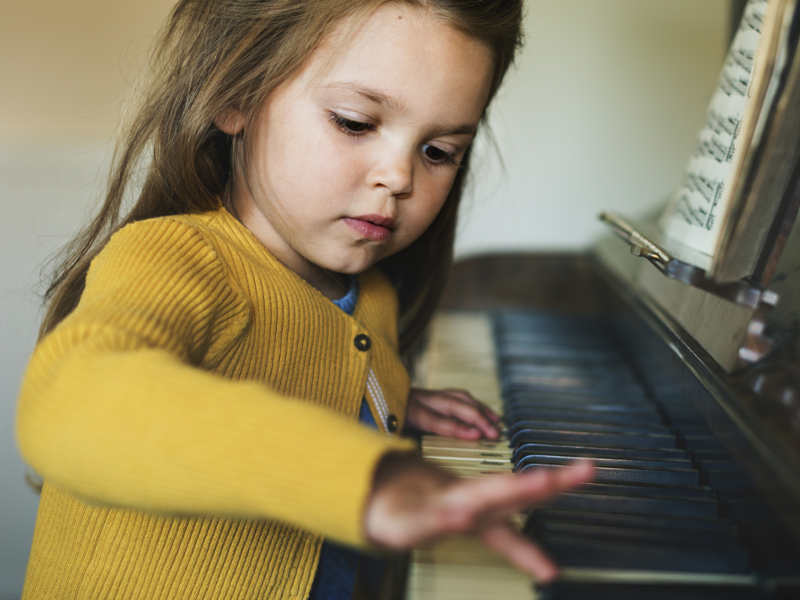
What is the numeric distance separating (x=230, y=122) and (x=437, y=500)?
658mm

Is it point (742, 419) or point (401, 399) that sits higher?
point (742, 419)

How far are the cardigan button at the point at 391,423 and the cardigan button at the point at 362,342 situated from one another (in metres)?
0.10

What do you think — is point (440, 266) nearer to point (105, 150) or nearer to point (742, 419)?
point (742, 419)

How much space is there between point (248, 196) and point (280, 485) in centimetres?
56

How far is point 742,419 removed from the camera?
2.25 ft

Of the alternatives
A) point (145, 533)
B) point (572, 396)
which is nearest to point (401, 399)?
point (572, 396)

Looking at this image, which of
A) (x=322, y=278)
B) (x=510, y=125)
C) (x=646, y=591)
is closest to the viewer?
(x=646, y=591)

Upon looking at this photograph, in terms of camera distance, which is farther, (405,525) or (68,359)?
(68,359)

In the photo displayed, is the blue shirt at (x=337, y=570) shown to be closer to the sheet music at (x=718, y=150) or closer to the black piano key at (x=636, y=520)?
the black piano key at (x=636, y=520)

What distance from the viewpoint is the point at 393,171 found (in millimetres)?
864

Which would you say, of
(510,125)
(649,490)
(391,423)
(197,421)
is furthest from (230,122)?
(510,125)

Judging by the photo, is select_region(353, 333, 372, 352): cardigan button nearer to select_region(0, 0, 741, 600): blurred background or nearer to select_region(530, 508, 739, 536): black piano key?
select_region(530, 508, 739, 536): black piano key

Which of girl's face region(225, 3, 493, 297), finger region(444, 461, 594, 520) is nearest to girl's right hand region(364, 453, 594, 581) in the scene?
finger region(444, 461, 594, 520)

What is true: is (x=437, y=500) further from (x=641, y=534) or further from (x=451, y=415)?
(x=451, y=415)
